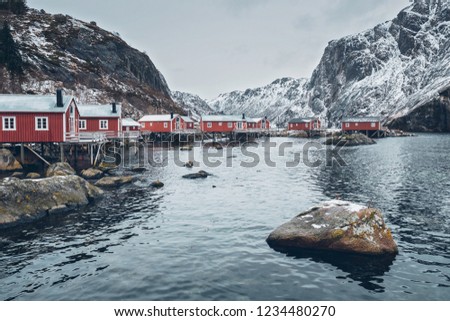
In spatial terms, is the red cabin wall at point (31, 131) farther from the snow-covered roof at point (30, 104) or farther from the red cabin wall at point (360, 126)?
the red cabin wall at point (360, 126)

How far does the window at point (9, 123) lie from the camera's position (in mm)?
39406

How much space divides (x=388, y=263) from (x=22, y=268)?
14.9 metres

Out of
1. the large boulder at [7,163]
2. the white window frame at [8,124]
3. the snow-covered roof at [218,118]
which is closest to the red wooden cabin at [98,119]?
the white window frame at [8,124]

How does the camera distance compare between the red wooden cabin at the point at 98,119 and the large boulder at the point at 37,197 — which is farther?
the red wooden cabin at the point at 98,119

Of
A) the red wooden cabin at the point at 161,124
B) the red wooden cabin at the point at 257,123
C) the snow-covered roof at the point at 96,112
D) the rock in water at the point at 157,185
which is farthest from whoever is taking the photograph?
the red wooden cabin at the point at 257,123

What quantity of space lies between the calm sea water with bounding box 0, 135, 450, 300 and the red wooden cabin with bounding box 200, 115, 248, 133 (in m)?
75.7

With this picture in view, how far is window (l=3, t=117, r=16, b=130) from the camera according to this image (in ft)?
129

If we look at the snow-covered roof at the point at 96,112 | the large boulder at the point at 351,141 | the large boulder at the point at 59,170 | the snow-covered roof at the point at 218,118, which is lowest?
the large boulder at the point at 59,170

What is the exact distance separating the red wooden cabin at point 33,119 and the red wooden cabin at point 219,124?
64836mm

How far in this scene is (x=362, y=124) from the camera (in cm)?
12162

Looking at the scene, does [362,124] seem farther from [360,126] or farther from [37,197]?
[37,197]

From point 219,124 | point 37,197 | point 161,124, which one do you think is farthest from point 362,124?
point 37,197

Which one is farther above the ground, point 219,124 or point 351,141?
point 219,124

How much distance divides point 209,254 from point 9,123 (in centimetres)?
3379
